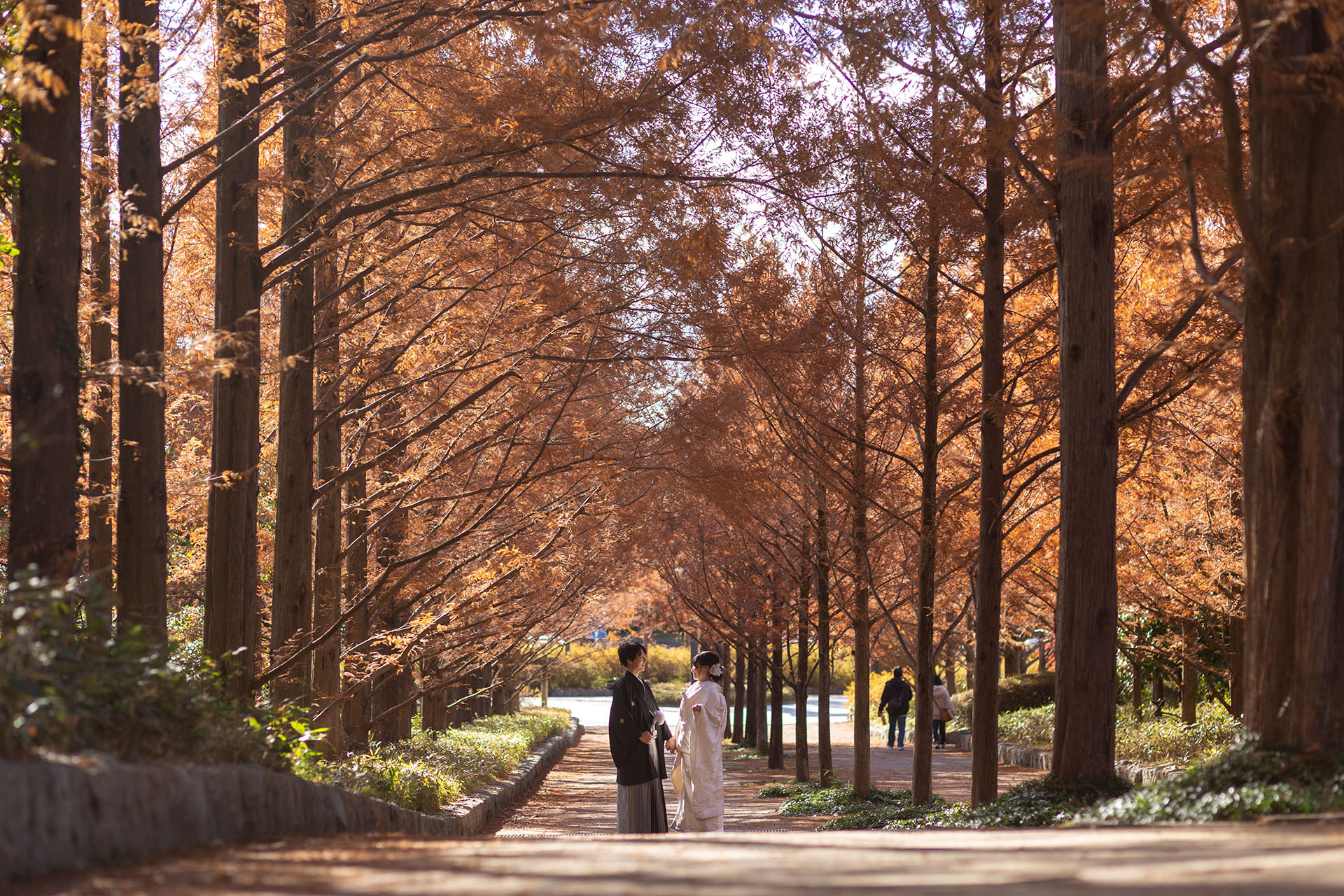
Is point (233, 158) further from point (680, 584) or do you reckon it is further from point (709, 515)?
point (680, 584)

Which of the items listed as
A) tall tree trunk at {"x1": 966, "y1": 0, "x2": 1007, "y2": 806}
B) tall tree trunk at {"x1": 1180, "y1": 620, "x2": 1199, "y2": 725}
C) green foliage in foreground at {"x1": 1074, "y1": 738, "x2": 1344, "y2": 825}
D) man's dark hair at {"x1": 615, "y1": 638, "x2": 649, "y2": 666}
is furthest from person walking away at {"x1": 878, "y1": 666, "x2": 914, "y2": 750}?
green foliage in foreground at {"x1": 1074, "y1": 738, "x2": 1344, "y2": 825}

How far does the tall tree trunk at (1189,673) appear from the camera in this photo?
16688 mm

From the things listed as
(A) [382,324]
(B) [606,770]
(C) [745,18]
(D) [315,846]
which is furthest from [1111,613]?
(B) [606,770]

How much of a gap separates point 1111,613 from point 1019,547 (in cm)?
726

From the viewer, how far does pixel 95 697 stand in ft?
13.8

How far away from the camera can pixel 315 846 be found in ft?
14.8

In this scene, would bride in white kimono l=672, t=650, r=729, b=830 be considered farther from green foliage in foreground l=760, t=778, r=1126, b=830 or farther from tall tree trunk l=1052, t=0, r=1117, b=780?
tall tree trunk l=1052, t=0, r=1117, b=780

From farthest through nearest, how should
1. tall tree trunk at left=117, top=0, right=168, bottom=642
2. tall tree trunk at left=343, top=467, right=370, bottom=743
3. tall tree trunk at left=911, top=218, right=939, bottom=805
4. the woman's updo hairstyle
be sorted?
tall tree trunk at left=343, top=467, right=370, bottom=743 → tall tree trunk at left=911, top=218, right=939, bottom=805 → the woman's updo hairstyle → tall tree trunk at left=117, top=0, right=168, bottom=642

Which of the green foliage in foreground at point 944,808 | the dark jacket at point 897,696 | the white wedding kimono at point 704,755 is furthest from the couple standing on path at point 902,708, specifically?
the white wedding kimono at point 704,755

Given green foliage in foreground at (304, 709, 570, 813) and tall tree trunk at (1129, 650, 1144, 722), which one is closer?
green foliage in foreground at (304, 709, 570, 813)

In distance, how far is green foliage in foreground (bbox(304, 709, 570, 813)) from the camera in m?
8.59

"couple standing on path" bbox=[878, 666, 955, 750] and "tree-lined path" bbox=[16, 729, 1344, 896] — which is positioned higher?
"tree-lined path" bbox=[16, 729, 1344, 896]

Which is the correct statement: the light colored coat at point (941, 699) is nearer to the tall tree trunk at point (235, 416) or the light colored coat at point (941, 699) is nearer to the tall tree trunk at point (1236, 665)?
the tall tree trunk at point (1236, 665)

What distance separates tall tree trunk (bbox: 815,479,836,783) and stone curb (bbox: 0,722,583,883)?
31.6 ft
